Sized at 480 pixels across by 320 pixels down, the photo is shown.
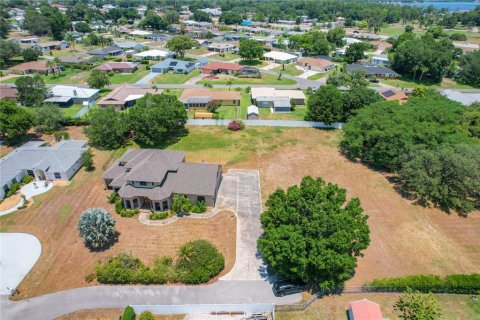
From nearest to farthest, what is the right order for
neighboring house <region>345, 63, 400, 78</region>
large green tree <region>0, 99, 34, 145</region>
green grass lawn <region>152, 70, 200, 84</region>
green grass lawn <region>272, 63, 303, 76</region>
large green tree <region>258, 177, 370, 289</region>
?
large green tree <region>258, 177, 370, 289</region>, large green tree <region>0, 99, 34, 145</region>, green grass lawn <region>152, 70, 200, 84</region>, neighboring house <region>345, 63, 400, 78</region>, green grass lawn <region>272, 63, 303, 76</region>

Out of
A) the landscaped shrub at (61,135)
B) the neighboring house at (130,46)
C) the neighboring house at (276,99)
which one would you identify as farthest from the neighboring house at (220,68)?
the landscaped shrub at (61,135)

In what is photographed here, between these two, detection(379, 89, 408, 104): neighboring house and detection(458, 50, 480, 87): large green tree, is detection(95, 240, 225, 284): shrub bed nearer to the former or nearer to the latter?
detection(379, 89, 408, 104): neighboring house

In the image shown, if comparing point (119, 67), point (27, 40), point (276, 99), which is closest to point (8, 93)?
point (119, 67)

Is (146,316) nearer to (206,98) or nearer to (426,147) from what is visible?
(426,147)

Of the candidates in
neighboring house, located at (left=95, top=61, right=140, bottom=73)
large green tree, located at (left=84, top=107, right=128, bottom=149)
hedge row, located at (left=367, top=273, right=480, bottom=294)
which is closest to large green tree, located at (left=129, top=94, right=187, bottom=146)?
large green tree, located at (left=84, top=107, right=128, bottom=149)

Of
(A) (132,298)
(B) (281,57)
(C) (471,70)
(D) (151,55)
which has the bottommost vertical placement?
(A) (132,298)

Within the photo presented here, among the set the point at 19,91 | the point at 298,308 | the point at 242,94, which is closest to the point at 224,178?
the point at 298,308
